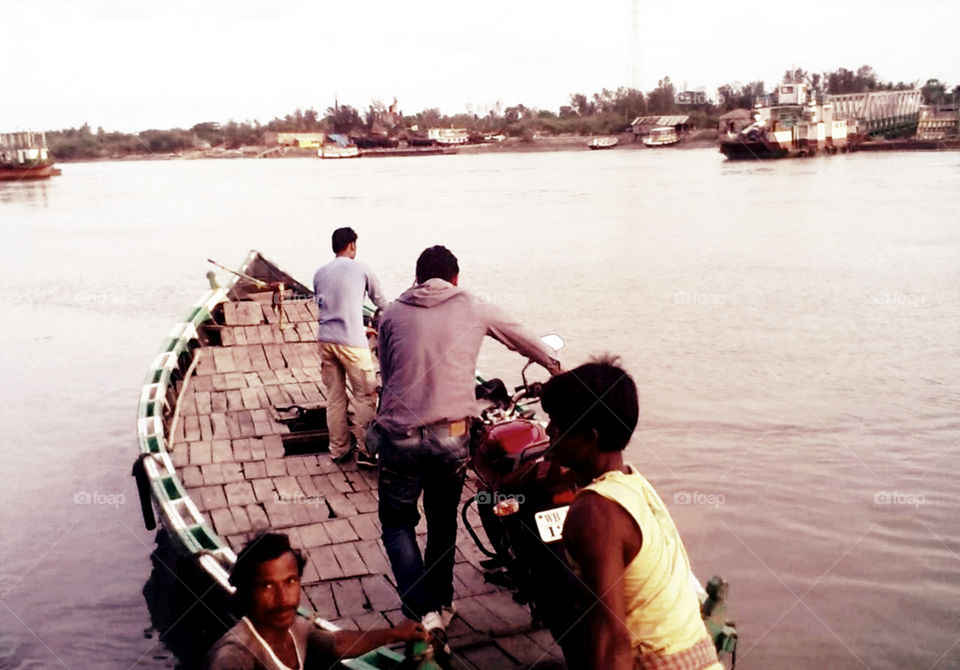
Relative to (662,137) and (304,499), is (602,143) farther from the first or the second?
(304,499)

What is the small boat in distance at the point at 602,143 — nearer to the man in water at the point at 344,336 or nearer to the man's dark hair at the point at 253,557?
the man in water at the point at 344,336

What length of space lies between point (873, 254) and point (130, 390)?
1916 cm

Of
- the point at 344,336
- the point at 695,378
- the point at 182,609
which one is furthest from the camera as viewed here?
the point at 695,378

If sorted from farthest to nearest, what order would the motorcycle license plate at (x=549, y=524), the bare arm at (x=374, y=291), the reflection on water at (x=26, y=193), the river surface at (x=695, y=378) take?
1. the reflection on water at (x=26, y=193)
2. the river surface at (x=695, y=378)
3. the bare arm at (x=374, y=291)
4. the motorcycle license plate at (x=549, y=524)

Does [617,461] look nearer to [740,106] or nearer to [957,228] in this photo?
[957,228]

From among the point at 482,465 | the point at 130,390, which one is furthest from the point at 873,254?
the point at 482,465

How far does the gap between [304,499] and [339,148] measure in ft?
353

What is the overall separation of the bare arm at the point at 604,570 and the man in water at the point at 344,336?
437 cm

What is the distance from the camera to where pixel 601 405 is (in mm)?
2555

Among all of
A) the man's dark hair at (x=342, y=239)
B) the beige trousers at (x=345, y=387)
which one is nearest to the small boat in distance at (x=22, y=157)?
the beige trousers at (x=345, y=387)

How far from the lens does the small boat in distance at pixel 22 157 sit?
7131cm

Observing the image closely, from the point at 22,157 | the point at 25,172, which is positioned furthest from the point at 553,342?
the point at 25,172

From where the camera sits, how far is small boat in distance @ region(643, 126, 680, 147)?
319 feet

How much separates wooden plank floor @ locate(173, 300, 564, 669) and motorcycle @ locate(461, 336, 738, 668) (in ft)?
1.05
